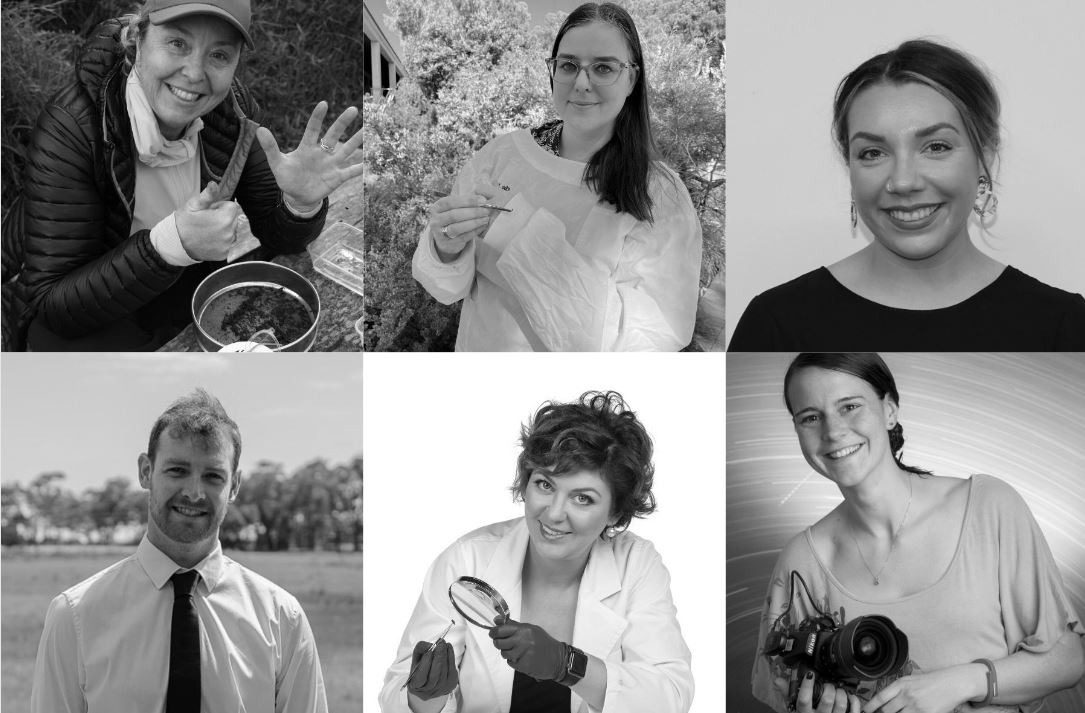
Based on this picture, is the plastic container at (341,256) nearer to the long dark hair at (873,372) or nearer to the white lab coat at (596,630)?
the white lab coat at (596,630)

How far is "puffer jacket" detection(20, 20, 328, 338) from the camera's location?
3605mm

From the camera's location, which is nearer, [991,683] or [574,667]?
[574,667]

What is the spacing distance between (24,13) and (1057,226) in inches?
139

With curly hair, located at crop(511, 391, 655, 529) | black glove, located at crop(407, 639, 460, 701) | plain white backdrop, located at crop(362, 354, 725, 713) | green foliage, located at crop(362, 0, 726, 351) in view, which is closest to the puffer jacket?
green foliage, located at crop(362, 0, 726, 351)

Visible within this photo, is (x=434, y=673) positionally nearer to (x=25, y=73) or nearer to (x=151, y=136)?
(x=151, y=136)

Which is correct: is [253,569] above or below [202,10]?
below

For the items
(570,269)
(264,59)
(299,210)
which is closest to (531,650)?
(570,269)

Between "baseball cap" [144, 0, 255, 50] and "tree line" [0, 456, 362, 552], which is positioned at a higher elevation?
"baseball cap" [144, 0, 255, 50]

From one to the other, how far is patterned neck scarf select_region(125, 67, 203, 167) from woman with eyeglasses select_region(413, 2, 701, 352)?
848mm

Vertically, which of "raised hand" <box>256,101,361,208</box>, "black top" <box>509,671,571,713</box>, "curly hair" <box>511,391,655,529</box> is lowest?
"black top" <box>509,671,571,713</box>

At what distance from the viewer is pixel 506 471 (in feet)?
11.8

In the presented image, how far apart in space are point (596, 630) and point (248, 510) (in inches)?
48.4

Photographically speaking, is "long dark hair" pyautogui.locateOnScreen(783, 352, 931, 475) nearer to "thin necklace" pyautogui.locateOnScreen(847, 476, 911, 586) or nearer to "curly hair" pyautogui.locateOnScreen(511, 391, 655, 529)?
"thin necklace" pyautogui.locateOnScreen(847, 476, 911, 586)

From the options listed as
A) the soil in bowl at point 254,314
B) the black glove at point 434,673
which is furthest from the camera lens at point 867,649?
the soil in bowl at point 254,314
